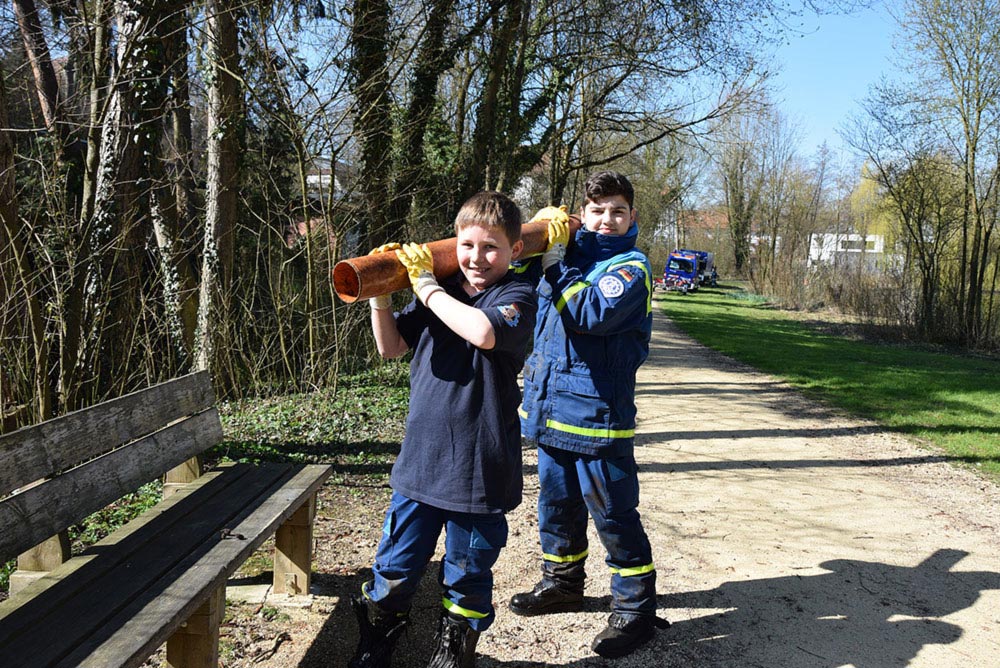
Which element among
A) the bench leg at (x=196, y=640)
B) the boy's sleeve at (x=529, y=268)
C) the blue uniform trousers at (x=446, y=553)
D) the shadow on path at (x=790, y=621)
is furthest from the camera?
the boy's sleeve at (x=529, y=268)

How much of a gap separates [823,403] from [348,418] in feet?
18.9

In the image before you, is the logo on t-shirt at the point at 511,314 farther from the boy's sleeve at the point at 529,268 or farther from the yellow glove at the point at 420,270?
the boy's sleeve at the point at 529,268

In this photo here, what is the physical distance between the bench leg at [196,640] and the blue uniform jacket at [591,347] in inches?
54.9

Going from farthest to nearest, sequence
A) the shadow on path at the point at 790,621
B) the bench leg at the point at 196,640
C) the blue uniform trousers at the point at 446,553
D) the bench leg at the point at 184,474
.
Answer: the bench leg at the point at 184,474 → the shadow on path at the point at 790,621 → the blue uniform trousers at the point at 446,553 → the bench leg at the point at 196,640

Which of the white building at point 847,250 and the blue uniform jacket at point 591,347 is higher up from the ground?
the white building at point 847,250

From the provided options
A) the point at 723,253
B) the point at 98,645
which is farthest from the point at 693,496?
the point at 723,253

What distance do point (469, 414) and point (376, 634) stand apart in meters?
0.86

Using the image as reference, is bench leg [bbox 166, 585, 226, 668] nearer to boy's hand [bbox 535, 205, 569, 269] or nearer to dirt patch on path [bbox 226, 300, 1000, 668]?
dirt patch on path [bbox 226, 300, 1000, 668]

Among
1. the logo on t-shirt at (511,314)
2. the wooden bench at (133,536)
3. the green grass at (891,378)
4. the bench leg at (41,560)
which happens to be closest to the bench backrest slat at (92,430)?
the wooden bench at (133,536)

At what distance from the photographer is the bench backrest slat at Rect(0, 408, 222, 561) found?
2328mm

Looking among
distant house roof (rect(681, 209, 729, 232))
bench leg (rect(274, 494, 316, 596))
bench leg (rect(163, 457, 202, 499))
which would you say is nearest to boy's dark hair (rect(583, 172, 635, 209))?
bench leg (rect(274, 494, 316, 596))

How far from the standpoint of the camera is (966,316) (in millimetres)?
17734

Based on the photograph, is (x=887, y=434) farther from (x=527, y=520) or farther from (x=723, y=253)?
(x=723, y=253)

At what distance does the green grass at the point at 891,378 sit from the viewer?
7949 mm
